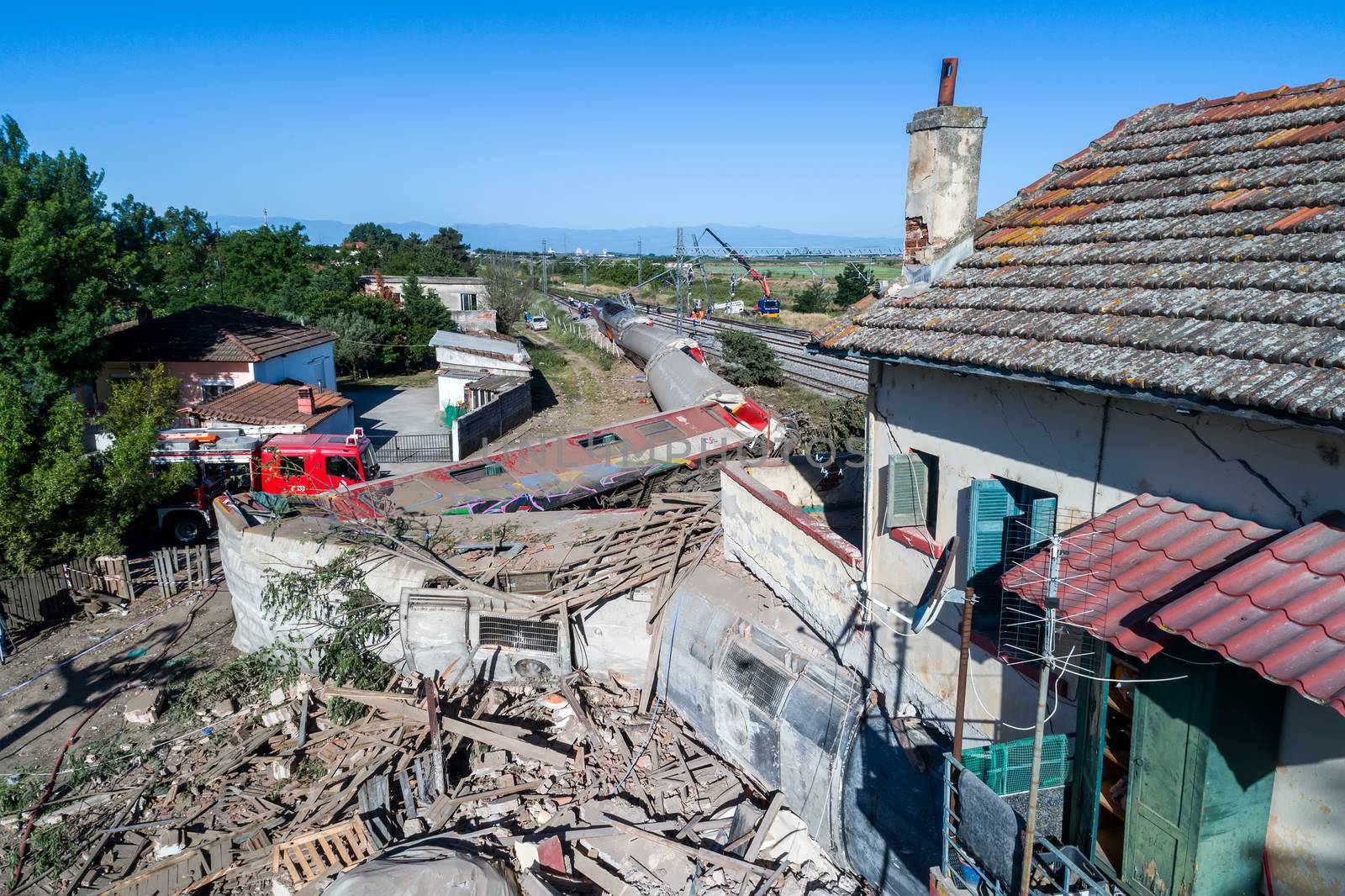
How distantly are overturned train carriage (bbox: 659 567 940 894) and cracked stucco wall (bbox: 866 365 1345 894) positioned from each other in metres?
0.87

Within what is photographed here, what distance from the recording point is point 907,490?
8.30 m

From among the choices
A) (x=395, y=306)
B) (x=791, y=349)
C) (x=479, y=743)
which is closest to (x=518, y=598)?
(x=479, y=743)

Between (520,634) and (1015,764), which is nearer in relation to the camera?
(1015,764)

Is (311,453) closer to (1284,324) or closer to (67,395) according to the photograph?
(67,395)

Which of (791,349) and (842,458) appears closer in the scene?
(842,458)

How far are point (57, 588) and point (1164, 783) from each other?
747 inches

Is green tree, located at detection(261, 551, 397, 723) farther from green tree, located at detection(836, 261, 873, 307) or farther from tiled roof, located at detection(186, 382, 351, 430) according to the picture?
green tree, located at detection(836, 261, 873, 307)

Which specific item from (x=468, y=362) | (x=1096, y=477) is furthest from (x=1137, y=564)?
(x=468, y=362)

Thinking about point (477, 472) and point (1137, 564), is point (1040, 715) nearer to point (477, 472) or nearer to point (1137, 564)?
point (1137, 564)

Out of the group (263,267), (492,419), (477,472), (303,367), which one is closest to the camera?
(477,472)

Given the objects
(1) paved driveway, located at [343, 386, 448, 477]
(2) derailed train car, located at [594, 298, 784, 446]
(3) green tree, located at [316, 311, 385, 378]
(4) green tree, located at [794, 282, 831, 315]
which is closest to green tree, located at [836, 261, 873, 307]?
(4) green tree, located at [794, 282, 831, 315]

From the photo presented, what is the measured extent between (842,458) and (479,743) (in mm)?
7558

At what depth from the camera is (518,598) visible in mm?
12352

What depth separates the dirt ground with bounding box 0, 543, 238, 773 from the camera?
41.4 ft
